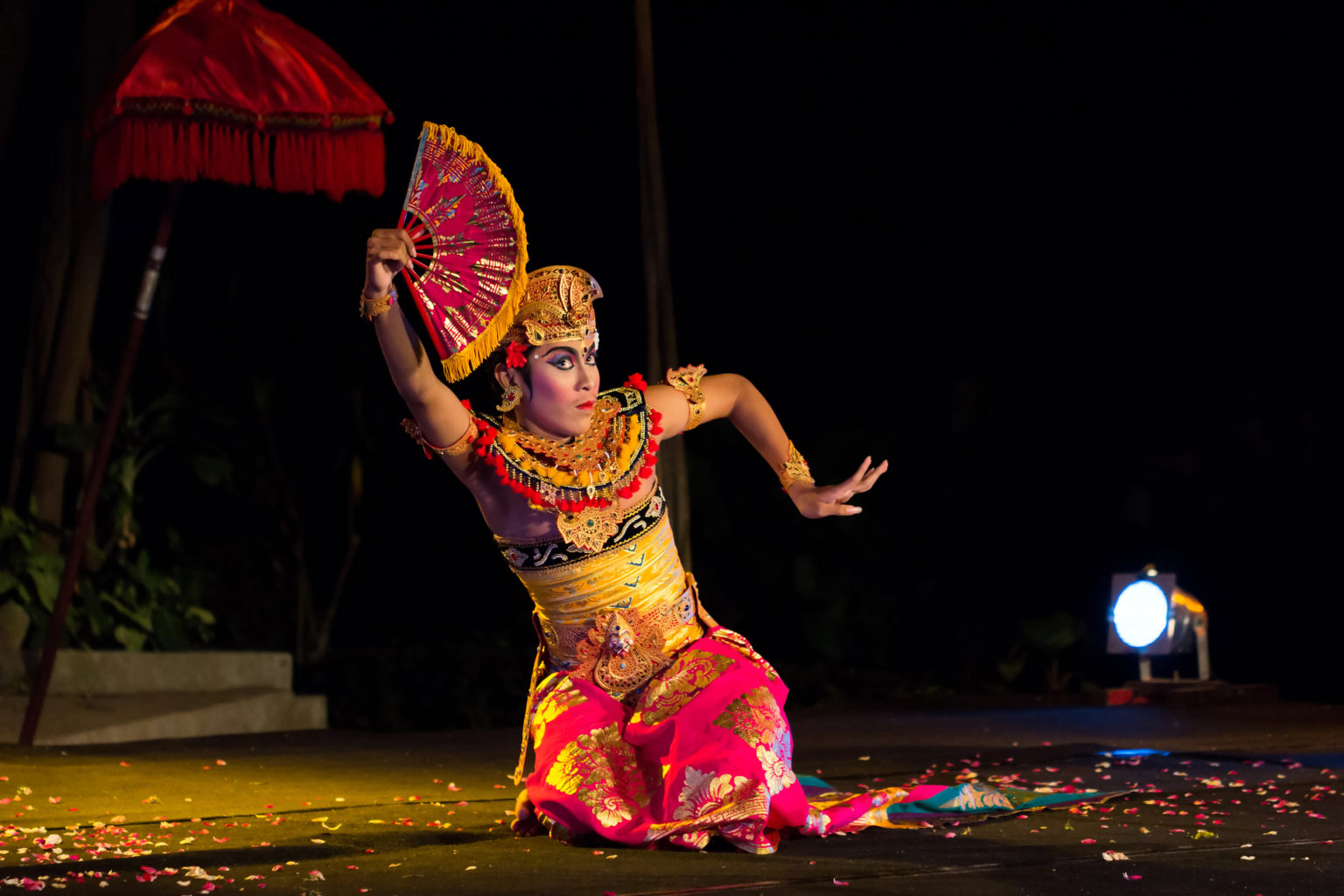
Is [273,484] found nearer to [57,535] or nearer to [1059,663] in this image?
[57,535]

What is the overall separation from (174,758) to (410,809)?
134 cm

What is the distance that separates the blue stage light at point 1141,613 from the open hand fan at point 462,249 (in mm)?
4051

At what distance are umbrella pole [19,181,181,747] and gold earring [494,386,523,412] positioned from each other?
5.93 feet

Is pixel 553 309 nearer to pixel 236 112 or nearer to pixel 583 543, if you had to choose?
pixel 583 543

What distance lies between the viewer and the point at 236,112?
4.69m

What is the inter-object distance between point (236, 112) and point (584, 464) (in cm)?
183

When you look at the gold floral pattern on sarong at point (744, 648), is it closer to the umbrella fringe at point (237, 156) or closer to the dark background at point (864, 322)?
the umbrella fringe at point (237, 156)

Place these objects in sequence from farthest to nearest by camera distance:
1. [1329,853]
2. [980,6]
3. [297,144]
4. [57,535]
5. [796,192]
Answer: [796,192] < [980,6] < [57,535] < [297,144] < [1329,853]

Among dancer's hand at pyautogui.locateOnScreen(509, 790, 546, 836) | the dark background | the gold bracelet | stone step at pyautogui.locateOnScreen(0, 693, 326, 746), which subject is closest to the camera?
dancer's hand at pyautogui.locateOnScreen(509, 790, 546, 836)

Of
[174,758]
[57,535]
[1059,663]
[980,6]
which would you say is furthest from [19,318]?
[1059,663]

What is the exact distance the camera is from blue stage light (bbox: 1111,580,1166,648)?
679cm

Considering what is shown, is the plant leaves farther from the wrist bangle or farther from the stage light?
the stage light

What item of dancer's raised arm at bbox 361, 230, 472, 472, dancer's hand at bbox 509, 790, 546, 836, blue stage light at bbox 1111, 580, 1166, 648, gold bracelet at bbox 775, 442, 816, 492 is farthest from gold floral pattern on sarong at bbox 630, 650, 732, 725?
blue stage light at bbox 1111, 580, 1166, 648

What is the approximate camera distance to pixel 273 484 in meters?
7.93
